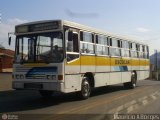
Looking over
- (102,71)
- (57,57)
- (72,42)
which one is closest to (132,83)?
(102,71)

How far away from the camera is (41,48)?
14539 mm

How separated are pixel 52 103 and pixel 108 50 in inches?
220

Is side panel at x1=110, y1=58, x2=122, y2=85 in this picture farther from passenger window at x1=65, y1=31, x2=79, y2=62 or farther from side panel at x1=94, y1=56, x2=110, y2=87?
passenger window at x1=65, y1=31, x2=79, y2=62

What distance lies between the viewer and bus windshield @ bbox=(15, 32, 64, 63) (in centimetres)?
1429

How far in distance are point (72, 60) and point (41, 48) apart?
1361 mm

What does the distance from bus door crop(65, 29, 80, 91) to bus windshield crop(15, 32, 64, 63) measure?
366 millimetres

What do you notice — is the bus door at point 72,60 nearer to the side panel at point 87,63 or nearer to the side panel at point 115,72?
the side panel at point 87,63

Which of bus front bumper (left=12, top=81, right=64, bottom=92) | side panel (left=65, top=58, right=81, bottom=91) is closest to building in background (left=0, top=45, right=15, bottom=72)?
side panel (left=65, top=58, right=81, bottom=91)

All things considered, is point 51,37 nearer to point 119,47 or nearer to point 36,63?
point 36,63

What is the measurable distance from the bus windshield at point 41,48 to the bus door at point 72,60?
366mm

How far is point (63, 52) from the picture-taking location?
14.2 m

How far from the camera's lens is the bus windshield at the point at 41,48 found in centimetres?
1429

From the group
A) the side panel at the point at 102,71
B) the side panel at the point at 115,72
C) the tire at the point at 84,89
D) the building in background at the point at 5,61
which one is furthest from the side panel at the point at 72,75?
the building in background at the point at 5,61

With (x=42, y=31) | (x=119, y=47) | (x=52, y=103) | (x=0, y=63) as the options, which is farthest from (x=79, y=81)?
(x=0, y=63)
